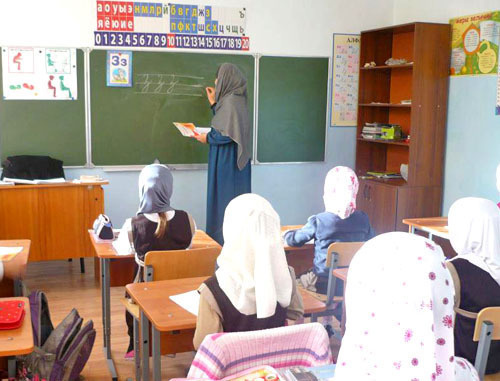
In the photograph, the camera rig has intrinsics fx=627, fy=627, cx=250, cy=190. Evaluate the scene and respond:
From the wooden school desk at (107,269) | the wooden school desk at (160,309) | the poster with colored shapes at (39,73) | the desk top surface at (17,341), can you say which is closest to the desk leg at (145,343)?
the wooden school desk at (160,309)

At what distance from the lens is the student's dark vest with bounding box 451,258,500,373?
2.51 meters

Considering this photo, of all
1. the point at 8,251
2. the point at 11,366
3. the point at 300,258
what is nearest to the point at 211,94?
the point at 300,258

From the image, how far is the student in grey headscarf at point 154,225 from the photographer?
3311 mm

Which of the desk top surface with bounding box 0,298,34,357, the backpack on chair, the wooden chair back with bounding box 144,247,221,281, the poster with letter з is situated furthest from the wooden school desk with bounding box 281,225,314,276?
the poster with letter з

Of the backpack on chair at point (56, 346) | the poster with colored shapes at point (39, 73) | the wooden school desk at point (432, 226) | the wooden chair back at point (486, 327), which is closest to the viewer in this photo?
the wooden chair back at point (486, 327)

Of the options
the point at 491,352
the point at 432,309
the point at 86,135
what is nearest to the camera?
the point at 432,309

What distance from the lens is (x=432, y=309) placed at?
1399mm

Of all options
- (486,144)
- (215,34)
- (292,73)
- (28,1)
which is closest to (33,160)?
(28,1)

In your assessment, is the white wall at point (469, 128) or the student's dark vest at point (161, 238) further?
the white wall at point (469, 128)

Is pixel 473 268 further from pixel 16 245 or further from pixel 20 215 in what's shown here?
pixel 20 215

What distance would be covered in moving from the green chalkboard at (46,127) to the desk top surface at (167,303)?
3119 mm

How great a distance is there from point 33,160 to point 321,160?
9.41ft

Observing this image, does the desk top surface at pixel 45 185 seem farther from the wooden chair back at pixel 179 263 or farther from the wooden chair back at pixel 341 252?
the wooden chair back at pixel 341 252

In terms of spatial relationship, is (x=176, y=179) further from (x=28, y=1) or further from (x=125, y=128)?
(x=28, y=1)
